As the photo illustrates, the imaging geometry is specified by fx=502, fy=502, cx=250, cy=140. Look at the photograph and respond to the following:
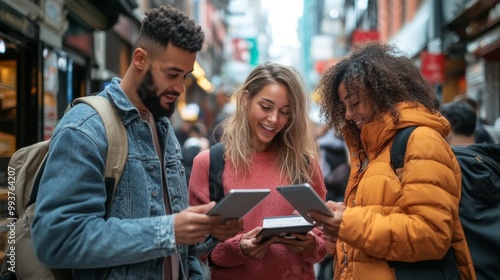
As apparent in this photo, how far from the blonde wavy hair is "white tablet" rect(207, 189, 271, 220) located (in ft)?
3.18

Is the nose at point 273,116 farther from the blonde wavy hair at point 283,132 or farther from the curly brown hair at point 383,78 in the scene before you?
the curly brown hair at point 383,78

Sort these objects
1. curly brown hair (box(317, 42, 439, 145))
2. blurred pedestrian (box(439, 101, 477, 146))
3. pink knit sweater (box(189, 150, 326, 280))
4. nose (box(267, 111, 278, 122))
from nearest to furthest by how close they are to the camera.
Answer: curly brown hair (box(317, 42, 439, 145)), pink knit sweater (box(189, 150, 326, 280)), nose (box(267, 111, 278, 122)), blurred pedestrian (box(439, 101, 477, 146))

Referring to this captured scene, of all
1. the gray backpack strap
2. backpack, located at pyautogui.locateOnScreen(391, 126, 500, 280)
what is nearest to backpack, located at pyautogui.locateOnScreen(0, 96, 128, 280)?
the gray backpack strap

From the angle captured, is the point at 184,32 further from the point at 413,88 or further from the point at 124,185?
the point at 413,88

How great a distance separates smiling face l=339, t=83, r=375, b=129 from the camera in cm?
267

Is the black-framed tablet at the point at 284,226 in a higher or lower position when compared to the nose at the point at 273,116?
lower

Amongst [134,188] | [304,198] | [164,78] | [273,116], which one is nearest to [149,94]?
[164,78]

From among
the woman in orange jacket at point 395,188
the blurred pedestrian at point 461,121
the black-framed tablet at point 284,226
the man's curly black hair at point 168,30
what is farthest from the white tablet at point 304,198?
the blurred pedestrian at point 461,121

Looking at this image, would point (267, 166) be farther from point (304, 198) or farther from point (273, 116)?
point (304, 198)

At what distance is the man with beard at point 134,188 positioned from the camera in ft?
6.23

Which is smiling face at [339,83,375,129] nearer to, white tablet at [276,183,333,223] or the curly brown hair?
the curly brown hair

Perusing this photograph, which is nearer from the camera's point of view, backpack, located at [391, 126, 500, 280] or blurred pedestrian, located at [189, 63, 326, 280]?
backpack, located at [391, 126, 500, 280]

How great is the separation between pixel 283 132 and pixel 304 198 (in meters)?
1.17

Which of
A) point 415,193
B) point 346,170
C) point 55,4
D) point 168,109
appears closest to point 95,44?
point 55,4
